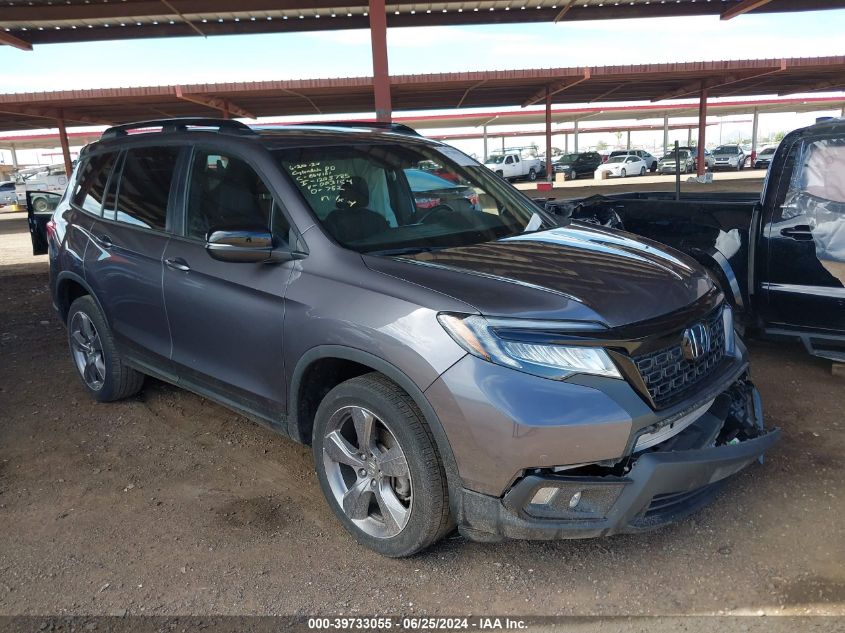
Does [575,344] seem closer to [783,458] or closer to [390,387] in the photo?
[390,387]

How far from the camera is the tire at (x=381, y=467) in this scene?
258cm

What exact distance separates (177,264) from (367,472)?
163 centimetres

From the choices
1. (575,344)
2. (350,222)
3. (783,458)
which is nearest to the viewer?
(575,344)

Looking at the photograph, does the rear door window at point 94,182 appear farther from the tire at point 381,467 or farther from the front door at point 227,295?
the tire at point 381,467

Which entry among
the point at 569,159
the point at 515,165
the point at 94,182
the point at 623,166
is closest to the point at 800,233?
the point at 94,182

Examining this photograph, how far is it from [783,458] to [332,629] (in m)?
2.56

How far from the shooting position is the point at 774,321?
15.9 ft

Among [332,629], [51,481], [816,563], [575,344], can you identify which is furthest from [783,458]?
[51,481]

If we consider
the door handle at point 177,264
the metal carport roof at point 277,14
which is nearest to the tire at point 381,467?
the door handle at point 177,264

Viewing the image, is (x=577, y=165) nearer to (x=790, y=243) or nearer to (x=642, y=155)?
(x=642, y=155)

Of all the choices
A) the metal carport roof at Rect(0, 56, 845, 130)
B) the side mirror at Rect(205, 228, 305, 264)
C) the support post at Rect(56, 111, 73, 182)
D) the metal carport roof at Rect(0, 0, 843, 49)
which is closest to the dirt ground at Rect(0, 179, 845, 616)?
the side mirror at Rect(205, 228, 305, 264)

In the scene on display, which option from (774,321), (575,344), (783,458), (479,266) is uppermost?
(479,266)

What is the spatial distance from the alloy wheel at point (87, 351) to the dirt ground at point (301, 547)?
1.75 feet

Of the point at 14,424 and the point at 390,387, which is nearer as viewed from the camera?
the point at 390,387
